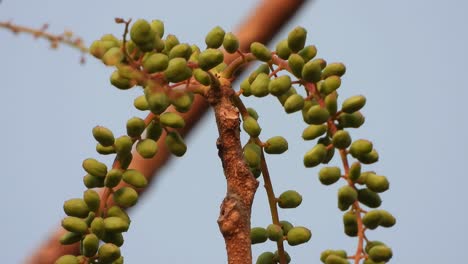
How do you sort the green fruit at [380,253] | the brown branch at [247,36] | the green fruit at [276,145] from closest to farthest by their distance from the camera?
the green fruit at [380,253] < the green fruit at [276,145] < the brown branch at [247,36]

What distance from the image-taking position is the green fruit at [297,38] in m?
0.67

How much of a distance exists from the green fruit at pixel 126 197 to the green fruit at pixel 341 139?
0.46ft

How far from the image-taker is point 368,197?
625 millimetres

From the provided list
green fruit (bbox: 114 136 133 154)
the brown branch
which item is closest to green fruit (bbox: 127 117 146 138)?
green fruit (bbox: 114 136 133 154)

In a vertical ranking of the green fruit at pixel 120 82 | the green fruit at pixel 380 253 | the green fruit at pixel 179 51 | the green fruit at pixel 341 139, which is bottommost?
the green fruit at pixel 380 253

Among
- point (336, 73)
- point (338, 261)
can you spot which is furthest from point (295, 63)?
point (338, 261)

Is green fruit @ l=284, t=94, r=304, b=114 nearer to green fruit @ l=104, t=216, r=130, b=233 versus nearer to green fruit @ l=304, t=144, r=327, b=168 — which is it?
green fruit @ l=304, t=144, r=327, b=168

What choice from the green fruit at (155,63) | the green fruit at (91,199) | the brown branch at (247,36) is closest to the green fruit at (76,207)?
the green fruit at (91,199)

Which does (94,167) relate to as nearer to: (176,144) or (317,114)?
(176,144)

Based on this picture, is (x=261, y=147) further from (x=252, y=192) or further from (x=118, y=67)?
(x=118, y=67)

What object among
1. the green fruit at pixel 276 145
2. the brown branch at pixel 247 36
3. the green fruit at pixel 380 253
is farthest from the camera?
the brown branch at pixel 247 36

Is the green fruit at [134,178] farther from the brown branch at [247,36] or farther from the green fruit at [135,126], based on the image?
the brown branch at [247,36]

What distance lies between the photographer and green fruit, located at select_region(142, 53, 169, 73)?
24.3 inches

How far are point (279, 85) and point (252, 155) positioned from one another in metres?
0.06
